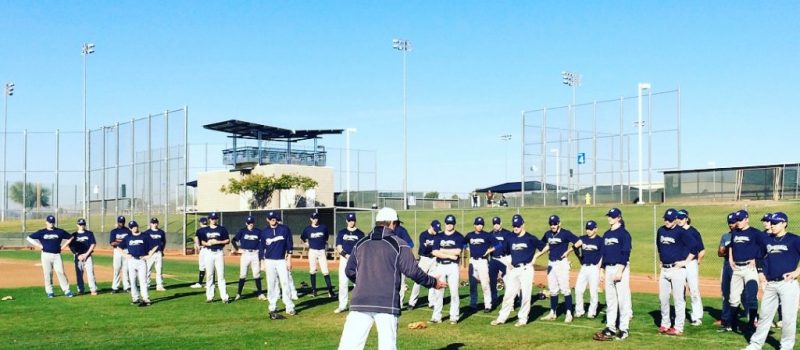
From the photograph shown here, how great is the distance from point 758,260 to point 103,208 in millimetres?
45499

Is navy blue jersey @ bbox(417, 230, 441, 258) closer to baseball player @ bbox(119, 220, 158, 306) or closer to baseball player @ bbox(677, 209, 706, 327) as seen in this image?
baseball player @ bbox(677, 209, 706, 327)

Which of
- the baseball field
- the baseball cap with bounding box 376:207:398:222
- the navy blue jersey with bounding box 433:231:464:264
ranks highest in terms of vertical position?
the baseball cap with bounding box 376:207:398:222

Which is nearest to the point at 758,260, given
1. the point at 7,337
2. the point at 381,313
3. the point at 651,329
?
the point at 651,329

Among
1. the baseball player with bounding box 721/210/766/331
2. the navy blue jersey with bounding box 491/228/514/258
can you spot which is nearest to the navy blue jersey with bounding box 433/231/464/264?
the navy blue jersey with bounding box 491/228/514/258

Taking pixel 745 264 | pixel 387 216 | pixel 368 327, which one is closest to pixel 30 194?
pixel 745 264

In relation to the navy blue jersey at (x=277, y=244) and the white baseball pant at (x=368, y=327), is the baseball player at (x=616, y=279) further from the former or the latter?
the navy blue jersey at (x=277, y=244)

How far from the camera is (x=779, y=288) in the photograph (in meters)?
11.4

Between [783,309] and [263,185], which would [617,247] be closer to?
[783,309]

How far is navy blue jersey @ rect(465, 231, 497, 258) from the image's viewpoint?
16.6m

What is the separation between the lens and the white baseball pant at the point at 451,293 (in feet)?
49.8

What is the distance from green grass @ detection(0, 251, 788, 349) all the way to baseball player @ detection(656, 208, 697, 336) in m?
0.37

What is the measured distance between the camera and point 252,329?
48.0ft

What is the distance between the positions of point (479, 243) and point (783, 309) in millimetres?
6559

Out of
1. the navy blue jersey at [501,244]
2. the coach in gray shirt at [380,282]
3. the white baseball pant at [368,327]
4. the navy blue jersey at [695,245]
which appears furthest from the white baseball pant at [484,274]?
the white baseball pant at [368,327]
